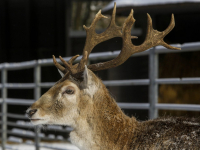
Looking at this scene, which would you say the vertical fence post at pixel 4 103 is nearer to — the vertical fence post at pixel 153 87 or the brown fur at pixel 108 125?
the vertical fence post at pixel 153 87

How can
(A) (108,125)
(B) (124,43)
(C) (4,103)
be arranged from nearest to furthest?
(A) (108,125) → (B) (124,43) → (C) (4,103)

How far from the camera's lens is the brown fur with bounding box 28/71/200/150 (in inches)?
140

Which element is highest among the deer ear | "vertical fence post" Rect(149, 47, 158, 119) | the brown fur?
"vertical fence post" Rect(149, 47, 158, 119)

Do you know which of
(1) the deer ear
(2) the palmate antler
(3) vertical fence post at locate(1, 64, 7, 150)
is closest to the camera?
(1) the deer ear

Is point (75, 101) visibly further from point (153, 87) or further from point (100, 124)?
point (153, 87)

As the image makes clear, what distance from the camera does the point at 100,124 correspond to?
3.89 meters

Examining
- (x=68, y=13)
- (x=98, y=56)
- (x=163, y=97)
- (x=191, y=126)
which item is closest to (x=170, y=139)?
(x=191, y=126)

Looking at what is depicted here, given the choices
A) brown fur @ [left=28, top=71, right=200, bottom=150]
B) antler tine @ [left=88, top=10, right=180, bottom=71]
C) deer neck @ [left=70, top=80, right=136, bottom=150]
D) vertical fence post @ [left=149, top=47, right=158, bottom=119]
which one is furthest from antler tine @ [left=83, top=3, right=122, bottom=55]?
Result: vertical fence post @ [left=149, top=47, right=158, bottom=119]

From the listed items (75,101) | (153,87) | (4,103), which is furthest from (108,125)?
(4,103)

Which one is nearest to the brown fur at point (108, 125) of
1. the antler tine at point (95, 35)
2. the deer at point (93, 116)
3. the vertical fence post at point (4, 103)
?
the deer at point (93, 116)

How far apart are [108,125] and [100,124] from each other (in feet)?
0.26

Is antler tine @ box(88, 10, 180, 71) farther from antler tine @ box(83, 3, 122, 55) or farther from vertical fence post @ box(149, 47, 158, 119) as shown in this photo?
vertical fence post @ box(149, 47, 158, 119)

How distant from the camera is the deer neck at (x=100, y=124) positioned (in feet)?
12.5

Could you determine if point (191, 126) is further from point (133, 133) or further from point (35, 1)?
point (35, 1)
